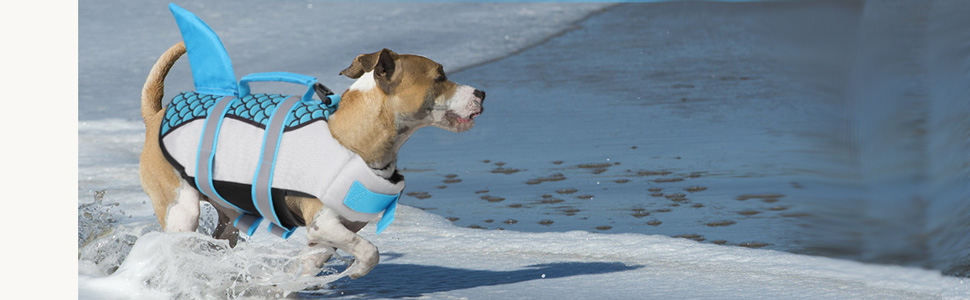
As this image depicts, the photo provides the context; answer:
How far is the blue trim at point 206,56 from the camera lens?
11.6 ft

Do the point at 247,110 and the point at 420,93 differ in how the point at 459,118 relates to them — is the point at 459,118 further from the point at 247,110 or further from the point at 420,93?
the point at 247,110

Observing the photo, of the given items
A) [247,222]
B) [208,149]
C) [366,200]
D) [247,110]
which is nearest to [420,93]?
[366,200]

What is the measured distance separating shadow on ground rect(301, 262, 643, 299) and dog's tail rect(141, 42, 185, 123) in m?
0.85

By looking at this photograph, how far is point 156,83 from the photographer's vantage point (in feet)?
12.2

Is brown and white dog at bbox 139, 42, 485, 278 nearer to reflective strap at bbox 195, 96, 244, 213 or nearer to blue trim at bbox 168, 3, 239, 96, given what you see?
A: reflective strap at bbox 195, 96, 244, 213

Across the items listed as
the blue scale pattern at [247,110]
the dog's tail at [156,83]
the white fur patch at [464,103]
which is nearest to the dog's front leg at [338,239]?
the blue scale pattern at [247,110]

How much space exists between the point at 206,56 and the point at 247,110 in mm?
327

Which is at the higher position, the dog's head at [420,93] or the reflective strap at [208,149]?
the dog's head at [420,93]

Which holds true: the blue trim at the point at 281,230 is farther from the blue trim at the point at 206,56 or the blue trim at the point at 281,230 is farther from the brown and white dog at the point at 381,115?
the blue trim at the point at 206,56

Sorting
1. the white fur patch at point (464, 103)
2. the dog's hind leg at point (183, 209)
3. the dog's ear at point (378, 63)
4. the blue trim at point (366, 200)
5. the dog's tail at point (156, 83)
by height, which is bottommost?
the dog's hind leg at point (183, 209)

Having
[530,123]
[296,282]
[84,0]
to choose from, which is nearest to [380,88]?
[296,282]

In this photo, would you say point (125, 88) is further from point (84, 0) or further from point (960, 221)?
point (960, 221)

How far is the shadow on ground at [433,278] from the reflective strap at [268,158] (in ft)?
1.85

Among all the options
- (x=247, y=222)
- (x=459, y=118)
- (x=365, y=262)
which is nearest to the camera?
(x=459, y=118)
